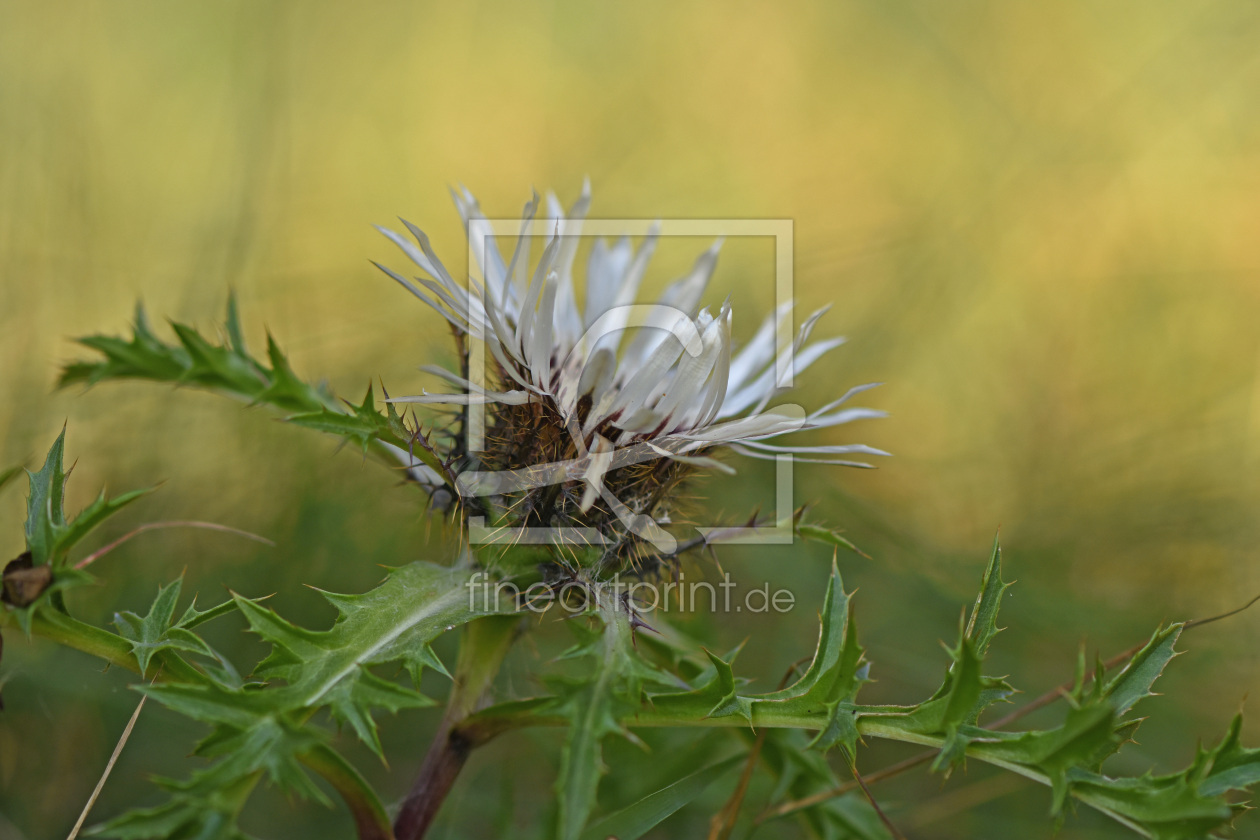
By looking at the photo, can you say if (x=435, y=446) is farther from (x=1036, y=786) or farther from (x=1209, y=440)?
(x=1209, y=440)

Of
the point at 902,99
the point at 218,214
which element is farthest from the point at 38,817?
the point at 902,99

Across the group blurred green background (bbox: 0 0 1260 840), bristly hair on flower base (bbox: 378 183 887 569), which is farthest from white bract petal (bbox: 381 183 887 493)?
blurred green background (bbox: 0 0 1260 840)

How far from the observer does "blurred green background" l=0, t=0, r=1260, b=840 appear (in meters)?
2.04

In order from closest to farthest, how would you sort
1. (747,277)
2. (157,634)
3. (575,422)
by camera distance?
(157,634) → (575,422) → (747,277)

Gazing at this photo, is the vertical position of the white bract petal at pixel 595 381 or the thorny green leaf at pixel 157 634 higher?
the white bract petal at pixel 595 381

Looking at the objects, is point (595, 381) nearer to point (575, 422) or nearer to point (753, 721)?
point (575, 422)

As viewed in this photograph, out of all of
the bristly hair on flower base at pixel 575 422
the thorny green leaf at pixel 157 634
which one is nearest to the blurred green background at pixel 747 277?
the bristly hair on flower base at pixel 575 422

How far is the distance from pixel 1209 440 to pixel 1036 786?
1.47 m

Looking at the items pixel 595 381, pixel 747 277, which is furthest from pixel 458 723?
pixel 747 277

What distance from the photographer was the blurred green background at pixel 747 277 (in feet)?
6.71

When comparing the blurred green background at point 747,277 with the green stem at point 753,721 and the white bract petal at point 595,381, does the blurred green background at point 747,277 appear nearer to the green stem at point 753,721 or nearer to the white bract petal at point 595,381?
the white bract petal at point 595,381

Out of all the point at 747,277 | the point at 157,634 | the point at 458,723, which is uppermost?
the point at 747,277

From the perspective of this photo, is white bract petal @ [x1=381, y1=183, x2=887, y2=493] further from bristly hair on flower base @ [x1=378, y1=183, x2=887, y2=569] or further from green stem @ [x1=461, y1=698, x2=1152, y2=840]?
green stem @ [x1=461, y1=698, x2=1152, y2=840]

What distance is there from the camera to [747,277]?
133 inches
